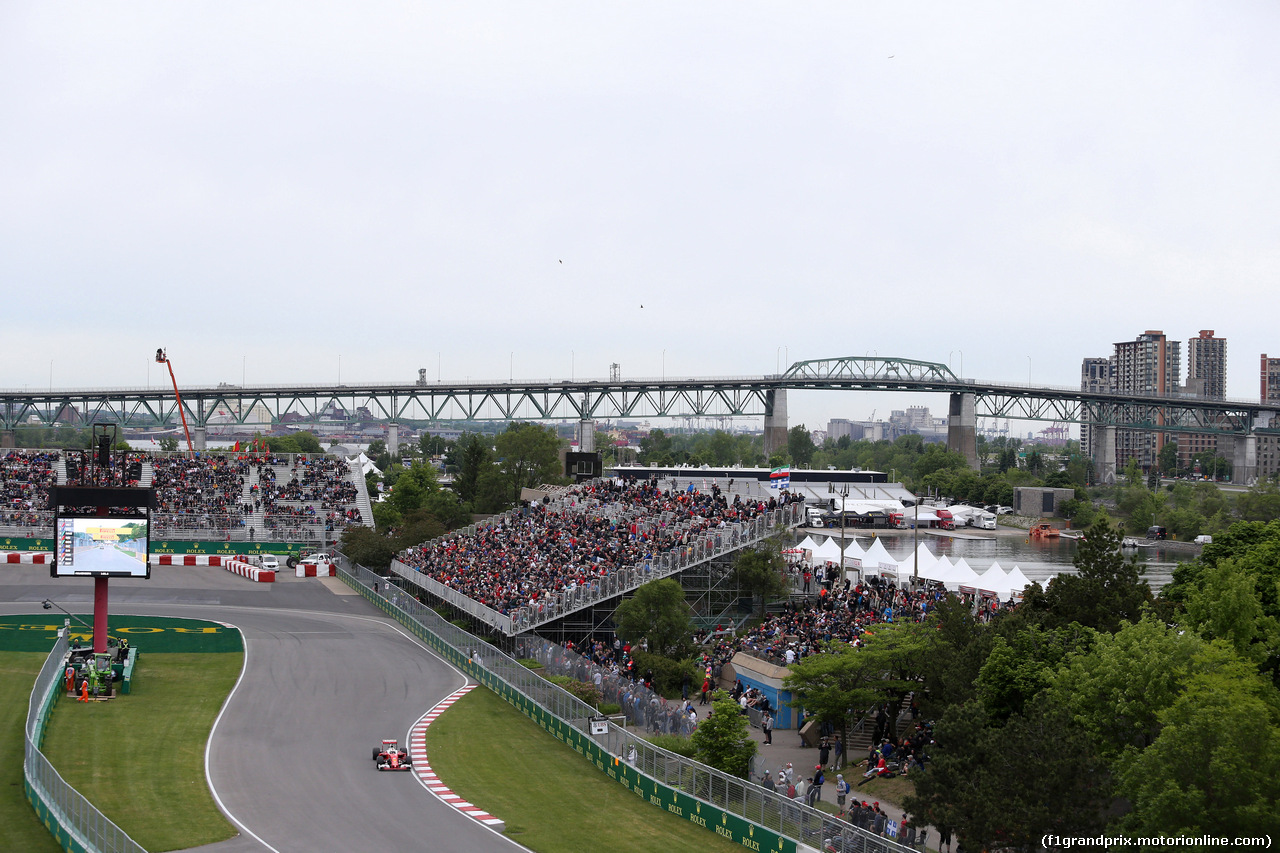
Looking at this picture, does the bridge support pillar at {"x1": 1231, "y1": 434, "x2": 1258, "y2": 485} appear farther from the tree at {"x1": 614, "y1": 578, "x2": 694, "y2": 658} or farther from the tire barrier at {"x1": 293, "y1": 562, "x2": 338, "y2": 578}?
the tree at {"x1": 614, "y1": 578, "x2": 694, "y2": 658}

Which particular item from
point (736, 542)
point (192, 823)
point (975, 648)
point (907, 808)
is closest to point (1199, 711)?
point (907, 808)

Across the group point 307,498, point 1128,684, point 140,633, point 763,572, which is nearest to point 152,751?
point 140,633

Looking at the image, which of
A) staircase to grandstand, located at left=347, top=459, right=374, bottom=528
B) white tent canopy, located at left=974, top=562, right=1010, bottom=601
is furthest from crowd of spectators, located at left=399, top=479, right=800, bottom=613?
staircase to grandstand, located at left=347, top=459, right=374, bottom=528

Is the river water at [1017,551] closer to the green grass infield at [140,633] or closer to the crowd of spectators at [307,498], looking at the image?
the crowd of spectators at [307,498]

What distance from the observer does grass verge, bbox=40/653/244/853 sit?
2634 cm

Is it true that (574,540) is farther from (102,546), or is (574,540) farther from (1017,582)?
(102,546)

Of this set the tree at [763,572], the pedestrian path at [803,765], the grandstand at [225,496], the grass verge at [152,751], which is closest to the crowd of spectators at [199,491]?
the grandstand at [225,496]

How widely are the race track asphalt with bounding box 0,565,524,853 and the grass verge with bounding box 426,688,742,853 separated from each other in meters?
1.17

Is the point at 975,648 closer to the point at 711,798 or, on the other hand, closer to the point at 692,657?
the point at 711,798

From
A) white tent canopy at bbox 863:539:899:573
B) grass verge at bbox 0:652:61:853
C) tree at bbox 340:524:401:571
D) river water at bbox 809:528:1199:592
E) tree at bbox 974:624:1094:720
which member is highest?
tree at bbox 974:624:1094:720

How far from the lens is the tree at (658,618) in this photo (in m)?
44.8

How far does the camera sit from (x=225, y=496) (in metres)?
88.1

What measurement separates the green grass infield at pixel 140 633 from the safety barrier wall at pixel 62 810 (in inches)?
703

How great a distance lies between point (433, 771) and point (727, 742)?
852 centimetres
